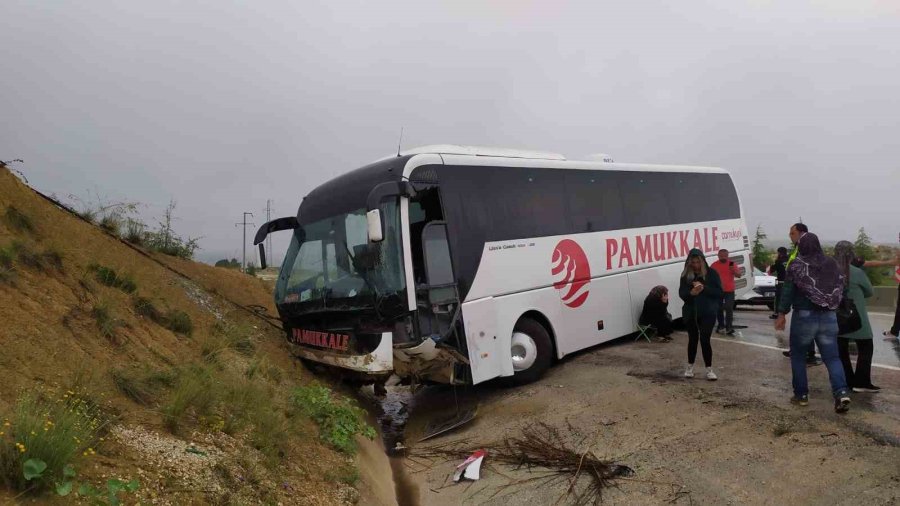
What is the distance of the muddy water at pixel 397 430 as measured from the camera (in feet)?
18.3

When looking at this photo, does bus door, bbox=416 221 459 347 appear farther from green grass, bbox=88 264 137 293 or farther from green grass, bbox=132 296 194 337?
green grass, bbox=88 264 137 293

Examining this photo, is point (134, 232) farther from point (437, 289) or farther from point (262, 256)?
point (437, 289)

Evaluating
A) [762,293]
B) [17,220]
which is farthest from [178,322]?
[762,293]

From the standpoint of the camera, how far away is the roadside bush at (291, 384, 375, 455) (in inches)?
226

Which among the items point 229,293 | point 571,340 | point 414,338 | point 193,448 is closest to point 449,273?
point 414,338

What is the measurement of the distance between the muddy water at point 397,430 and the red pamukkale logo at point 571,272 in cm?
311

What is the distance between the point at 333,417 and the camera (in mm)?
6148

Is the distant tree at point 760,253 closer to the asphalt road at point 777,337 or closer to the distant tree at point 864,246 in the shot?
the distant tree at point 864,246

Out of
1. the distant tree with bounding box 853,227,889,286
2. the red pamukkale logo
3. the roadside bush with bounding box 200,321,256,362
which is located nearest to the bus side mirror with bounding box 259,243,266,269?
the roadside bush with bounding box 200,321,256,362

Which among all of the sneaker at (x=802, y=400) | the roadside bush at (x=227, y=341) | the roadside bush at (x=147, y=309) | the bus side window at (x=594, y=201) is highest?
the bus side window at (x=594, y=201)

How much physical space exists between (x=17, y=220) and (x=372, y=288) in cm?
470

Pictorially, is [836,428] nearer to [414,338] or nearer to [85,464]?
[414,338]

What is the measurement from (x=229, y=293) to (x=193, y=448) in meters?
8.42

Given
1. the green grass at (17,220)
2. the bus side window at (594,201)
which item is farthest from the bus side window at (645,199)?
the green grass at (17,220)
